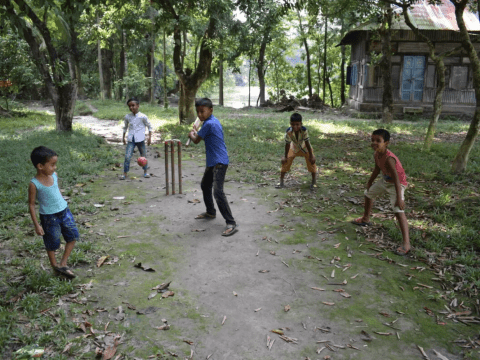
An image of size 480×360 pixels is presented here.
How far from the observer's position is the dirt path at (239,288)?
11.5ft

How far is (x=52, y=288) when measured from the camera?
4.22m

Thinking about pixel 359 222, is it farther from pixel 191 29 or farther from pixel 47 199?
pixel 191 29

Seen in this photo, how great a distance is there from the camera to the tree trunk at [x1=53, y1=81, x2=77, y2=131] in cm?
1433

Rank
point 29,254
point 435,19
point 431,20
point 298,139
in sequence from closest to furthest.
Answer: point 29,254 < point 298,139 < point 431,20 < point 435,19

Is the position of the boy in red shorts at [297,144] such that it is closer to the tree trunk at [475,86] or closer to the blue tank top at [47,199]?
the tree trunk at [475,86]

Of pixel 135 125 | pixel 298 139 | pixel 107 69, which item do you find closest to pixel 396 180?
pixel 298 139

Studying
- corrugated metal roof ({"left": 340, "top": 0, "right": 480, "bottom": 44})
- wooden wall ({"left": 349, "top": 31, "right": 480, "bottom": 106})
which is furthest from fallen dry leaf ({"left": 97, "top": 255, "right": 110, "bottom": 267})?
wooden wall ({"left": 349, "top": 31, "right": 480, "bottom": 106})

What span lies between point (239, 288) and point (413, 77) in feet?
74.2

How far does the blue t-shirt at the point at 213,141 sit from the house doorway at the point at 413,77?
20613 mm

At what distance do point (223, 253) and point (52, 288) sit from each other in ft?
6.91

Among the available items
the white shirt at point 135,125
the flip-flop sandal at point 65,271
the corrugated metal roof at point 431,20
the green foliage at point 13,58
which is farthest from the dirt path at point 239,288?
the corrugated metal roof at point 431,20

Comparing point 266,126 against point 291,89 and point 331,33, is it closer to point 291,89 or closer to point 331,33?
point 331,33

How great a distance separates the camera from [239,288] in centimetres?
445

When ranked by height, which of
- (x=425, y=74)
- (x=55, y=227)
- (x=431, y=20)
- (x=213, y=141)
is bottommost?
(x=55, y=227)
